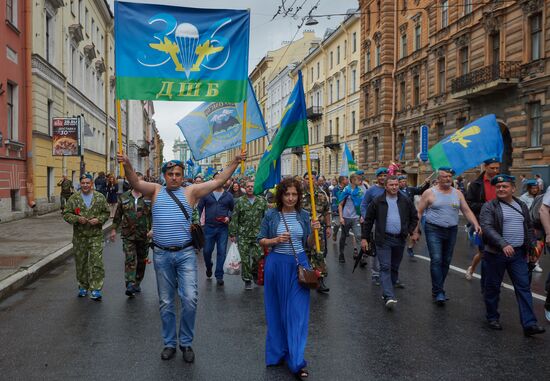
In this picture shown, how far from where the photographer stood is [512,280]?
587cm

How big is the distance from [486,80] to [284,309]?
23701 millimetres

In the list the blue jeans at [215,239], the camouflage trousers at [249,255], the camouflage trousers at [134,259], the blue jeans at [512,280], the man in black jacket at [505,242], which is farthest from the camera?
the blue jeans at [215,239]

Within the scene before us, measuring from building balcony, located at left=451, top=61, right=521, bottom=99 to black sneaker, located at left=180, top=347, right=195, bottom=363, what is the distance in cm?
2295

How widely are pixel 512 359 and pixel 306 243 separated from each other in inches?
82.2

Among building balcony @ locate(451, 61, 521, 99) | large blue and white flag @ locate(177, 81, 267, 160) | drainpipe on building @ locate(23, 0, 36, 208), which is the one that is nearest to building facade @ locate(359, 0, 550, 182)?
building balcony @ locate(451, 61, 521, 99)

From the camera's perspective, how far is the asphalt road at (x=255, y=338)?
14.9 ft

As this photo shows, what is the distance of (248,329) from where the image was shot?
587cm

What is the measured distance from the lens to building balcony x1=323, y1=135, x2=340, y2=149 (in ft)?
164

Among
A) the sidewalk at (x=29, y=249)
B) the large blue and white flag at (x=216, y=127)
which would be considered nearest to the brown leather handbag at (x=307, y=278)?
the sidewalk at (x=29, y=249)

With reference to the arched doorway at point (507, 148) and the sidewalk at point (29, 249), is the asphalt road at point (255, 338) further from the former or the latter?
the arched doorway at point (507, 148)

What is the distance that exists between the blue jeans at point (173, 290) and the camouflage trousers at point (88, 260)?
9.04 feet

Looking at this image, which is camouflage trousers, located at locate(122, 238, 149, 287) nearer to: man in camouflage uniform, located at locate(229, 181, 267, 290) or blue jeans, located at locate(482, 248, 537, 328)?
man in camouflage uniform, located at locate(229, 181, 267, 290)

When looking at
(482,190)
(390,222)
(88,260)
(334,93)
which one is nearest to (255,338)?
(390,222)

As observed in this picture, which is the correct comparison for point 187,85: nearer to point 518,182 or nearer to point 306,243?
point 306,243
